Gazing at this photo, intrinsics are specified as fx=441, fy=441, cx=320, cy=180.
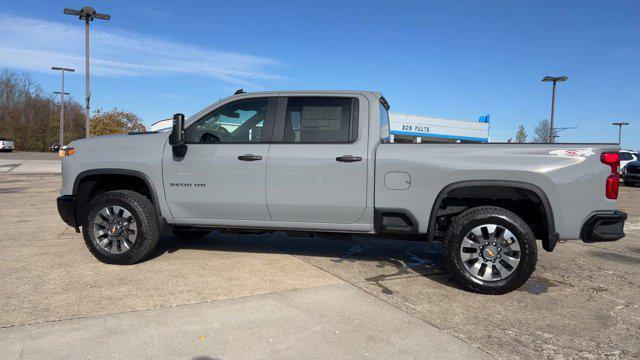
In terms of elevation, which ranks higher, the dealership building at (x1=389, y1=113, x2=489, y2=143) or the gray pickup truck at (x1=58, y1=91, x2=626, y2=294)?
the dealership building at (x1=389, y1=113, x2=489, y2=143)

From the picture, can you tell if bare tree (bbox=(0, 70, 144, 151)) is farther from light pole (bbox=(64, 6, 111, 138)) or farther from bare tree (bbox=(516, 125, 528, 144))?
bare tree (bbox=(516, 125, 528, 144))

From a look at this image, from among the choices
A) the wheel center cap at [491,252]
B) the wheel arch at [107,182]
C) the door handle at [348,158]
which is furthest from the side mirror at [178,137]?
the wheel center cap at [491,252]

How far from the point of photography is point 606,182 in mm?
4016

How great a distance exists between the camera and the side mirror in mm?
4570

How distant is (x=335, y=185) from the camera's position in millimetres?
4473

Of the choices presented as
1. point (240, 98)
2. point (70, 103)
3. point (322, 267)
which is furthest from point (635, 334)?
point (70, 103)

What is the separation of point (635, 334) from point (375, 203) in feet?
7.70

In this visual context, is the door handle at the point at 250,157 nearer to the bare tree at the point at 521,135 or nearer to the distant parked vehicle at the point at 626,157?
the distant parked vehicle at the point at 626,157

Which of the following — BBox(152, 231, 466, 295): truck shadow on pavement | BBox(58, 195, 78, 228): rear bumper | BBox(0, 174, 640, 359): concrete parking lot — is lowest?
BBox(0, 174, 640, 359): concrete parking lot

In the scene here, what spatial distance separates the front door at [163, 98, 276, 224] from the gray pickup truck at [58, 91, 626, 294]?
0.01 meters

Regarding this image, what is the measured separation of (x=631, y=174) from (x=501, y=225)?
20092 millimetres

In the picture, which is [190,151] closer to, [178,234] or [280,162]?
[280,162]

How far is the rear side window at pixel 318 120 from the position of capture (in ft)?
15.1

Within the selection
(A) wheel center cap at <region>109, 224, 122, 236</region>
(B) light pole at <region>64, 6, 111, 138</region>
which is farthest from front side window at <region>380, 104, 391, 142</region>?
(B) light pole at <region>64, 6, 111, 138</region>
